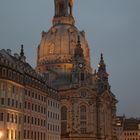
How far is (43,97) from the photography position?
101438 millimetres

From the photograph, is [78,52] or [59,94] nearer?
[59,94]

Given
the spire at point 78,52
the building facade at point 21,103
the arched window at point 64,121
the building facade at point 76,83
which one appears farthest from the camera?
the spire at point 78,52

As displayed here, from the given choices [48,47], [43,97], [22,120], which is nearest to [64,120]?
[48,47]

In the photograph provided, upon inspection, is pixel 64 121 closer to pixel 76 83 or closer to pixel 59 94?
pixel 76 83

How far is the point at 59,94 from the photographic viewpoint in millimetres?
148250

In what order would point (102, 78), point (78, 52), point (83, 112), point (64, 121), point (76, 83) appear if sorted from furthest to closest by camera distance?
point (102, 78) < point (78, 52) < point (76, 83) < point (83, 112) < point (64, 121)

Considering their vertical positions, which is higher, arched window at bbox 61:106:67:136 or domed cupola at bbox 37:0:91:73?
domed cupola at bbox 37:0:91:73

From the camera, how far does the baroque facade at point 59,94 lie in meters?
86.4

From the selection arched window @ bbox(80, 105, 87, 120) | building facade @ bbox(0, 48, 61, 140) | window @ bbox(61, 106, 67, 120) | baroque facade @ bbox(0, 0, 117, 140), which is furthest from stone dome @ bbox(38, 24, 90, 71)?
building facade @ bbox(0, 48, 61, 140)

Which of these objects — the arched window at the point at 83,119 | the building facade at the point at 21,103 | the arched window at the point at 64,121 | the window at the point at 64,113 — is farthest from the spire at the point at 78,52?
the building facade at the point at 21,103

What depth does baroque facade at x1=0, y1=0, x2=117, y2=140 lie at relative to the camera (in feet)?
284

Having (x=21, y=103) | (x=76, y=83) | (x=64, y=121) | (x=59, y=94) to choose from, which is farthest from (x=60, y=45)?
(x=21, y=103)

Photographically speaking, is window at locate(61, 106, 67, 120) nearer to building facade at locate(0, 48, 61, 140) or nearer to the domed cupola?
the domed cupola

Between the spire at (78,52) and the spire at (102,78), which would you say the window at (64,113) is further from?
the spire at (78,52)
